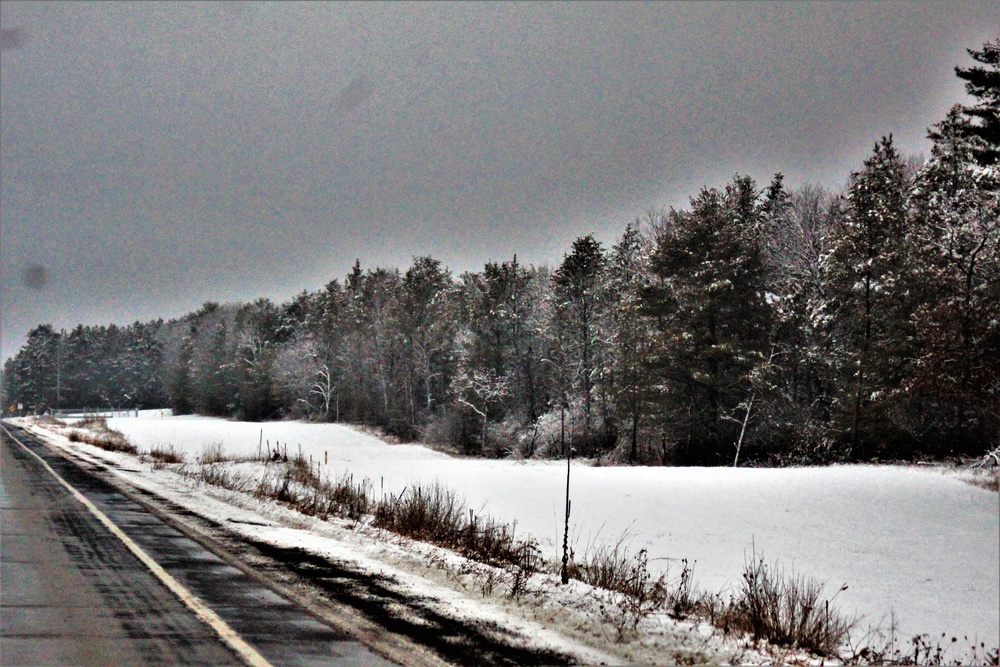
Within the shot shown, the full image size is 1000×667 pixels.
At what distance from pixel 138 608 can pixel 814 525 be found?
58.5 feet

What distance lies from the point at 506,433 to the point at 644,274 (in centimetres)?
1708

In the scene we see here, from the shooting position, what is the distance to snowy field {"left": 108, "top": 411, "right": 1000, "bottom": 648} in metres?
12.9

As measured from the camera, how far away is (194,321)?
118 metres

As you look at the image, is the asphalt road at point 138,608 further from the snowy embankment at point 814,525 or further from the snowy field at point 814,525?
the snowy field at point 814,525

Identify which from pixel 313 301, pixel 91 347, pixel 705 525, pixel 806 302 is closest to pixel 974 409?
pixel 806 302

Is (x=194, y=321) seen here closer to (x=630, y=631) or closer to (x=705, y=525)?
(x=705, y=525)

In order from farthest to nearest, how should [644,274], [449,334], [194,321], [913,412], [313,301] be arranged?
[194,321]
[313,301]
[449,334]
[644,274]
[913,412]

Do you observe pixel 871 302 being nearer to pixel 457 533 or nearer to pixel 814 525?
pixel 814 525

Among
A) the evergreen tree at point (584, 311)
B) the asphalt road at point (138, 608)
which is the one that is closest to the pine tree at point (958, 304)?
the evergreen tree at point (584, 311)

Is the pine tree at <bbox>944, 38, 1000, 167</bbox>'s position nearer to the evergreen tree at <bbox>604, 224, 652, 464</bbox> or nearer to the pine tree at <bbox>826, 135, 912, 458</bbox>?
the pine tree at <bbox>826, 135, 912, 458</bbox>

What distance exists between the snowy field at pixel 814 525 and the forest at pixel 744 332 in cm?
546

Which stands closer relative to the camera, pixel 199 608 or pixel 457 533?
pixel 199 608

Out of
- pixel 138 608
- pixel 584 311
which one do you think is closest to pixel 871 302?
pixel 584 311

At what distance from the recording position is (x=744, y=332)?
4012 centimetres
